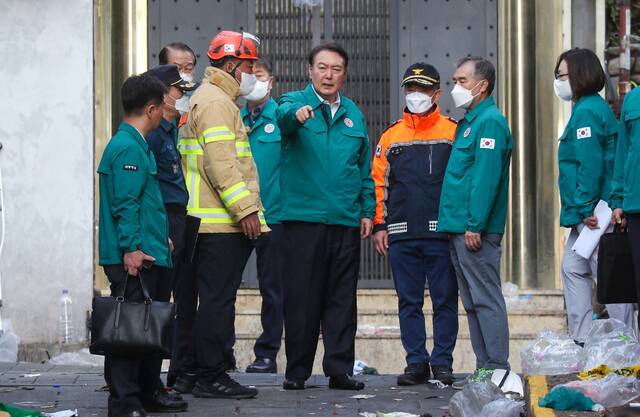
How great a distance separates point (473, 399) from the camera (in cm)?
824

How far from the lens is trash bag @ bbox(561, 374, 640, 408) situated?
25.1ft

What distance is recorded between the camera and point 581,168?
9.83 m

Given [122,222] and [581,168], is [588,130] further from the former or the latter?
[122,222]

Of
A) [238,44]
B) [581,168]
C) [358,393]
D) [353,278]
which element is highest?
[238,44]

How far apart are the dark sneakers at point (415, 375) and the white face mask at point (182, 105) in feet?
7.23

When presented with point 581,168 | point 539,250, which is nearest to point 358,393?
point 581,168

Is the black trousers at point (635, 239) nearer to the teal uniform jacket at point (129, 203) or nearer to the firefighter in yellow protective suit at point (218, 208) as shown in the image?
the firefighter in yellow protective suit at point (218, 208)

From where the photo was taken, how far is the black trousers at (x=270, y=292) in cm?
1146

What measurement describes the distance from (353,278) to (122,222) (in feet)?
7.11

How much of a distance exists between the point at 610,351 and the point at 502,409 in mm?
1025

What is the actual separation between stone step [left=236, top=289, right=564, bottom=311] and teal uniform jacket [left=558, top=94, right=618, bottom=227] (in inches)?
142

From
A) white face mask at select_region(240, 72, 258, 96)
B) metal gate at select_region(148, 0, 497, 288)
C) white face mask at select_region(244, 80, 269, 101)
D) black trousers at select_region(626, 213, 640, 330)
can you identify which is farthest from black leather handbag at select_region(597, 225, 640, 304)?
metal gate at select_region(148, 0, 497, 288)

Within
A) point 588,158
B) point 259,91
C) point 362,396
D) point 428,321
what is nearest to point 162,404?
point 362,396

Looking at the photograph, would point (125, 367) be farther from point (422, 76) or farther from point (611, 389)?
point (422, 76)
